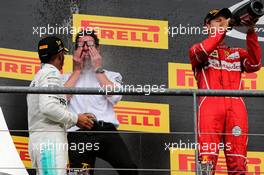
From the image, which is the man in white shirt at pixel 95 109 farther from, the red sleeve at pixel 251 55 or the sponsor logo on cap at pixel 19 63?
the red sleeve at pixel 251 55

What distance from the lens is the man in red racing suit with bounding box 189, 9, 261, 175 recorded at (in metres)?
3.23

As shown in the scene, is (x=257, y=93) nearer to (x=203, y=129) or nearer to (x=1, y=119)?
(x=203, y=129)

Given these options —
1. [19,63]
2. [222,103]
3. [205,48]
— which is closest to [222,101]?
[222,103]

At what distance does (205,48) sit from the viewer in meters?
3.31

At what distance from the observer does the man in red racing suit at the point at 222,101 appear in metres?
3.23

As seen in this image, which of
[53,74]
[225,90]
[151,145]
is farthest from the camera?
[151,145]

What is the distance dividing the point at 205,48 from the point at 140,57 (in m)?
0.93

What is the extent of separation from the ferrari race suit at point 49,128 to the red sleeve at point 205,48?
1.83 feet

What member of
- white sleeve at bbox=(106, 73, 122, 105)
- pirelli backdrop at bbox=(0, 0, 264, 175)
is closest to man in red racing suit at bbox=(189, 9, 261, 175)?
white sleeve at bbox=(106, 73, 122, 105)

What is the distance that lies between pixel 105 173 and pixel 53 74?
873mm

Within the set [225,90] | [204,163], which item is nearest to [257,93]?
[225,90]

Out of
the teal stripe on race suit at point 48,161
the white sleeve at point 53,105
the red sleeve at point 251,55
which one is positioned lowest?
the teal stripe on race suit at point 48,161

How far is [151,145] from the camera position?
13.3 ft

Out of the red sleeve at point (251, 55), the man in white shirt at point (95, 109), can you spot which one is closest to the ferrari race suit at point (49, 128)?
the man in white shirt at point (95, 109)
